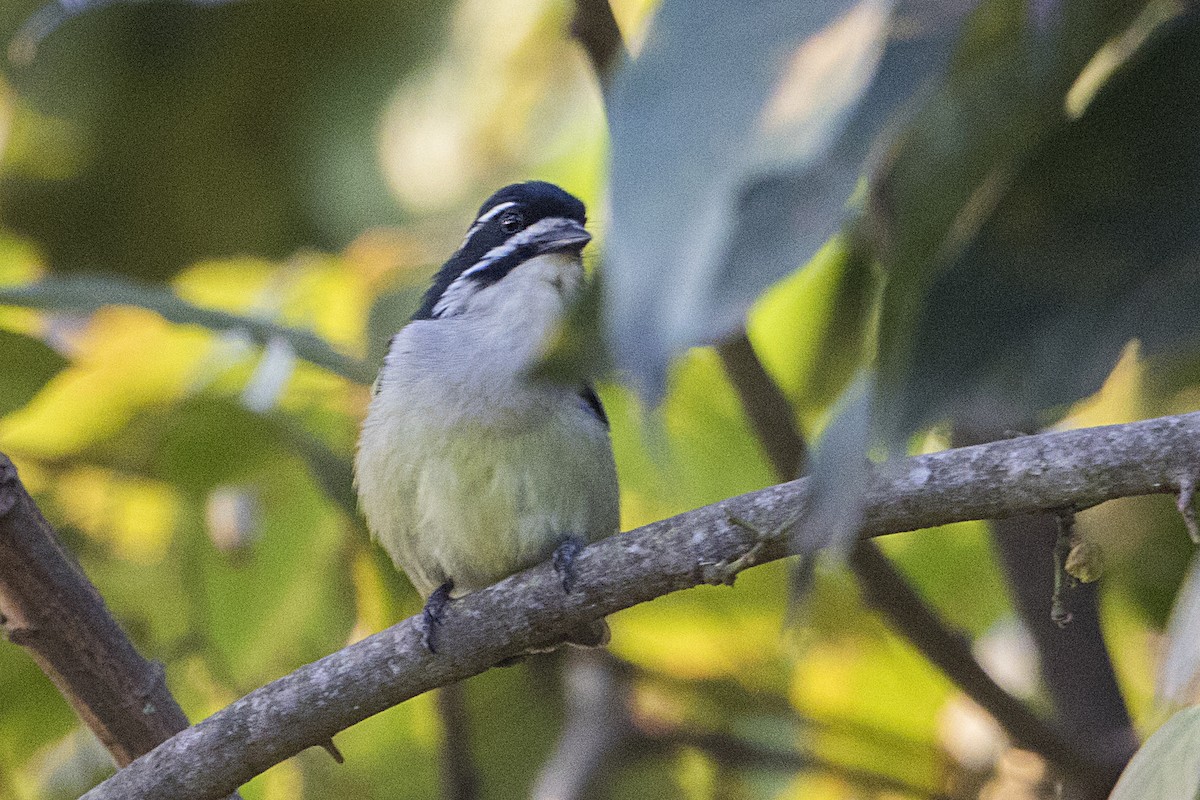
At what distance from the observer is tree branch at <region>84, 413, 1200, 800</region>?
174cm

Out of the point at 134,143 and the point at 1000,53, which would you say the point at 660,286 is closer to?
the point at 1000,53

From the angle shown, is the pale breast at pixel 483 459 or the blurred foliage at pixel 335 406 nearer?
the pale breast at pixel 483 459

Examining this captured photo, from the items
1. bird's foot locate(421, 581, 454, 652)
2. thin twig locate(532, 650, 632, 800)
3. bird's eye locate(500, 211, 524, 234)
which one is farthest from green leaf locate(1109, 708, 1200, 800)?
thin twig locate(532, 650, 632, 800)

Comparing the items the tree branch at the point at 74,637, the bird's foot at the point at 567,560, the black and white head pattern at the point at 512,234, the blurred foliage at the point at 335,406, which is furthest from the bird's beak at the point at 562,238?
the tree branch at the point at 74,637

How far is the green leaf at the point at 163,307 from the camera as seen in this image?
2816 millimetres

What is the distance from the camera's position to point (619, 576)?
2.03m

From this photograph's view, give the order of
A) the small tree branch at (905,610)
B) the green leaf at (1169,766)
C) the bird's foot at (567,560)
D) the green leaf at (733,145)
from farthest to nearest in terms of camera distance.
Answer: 1. the small tree branch at (905,610)
2. the bird's foot at (567,560)
3. the green leaf at (1169,766)
4. the green leaf at (733,145)

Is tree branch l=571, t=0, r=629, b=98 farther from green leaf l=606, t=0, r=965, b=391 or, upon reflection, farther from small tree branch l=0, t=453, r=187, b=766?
green leaf l=606, t=0, r=965, b=391

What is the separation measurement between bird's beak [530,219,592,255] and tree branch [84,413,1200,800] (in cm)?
96

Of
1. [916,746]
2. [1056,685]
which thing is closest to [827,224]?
[1056,685]

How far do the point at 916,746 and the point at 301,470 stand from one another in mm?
1792

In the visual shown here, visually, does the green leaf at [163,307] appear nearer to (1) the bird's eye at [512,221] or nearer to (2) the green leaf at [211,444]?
(2) the green leaf at [211,444]

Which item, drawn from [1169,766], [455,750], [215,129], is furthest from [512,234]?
[1169,766]

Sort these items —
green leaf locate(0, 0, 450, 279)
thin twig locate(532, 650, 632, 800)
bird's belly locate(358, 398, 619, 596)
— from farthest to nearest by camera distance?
green leaf locate(0, 0, 450, 279) → thin twig locate(532, 650, 632, 800) → bird's belly locate(358, 398, 619, 596)
